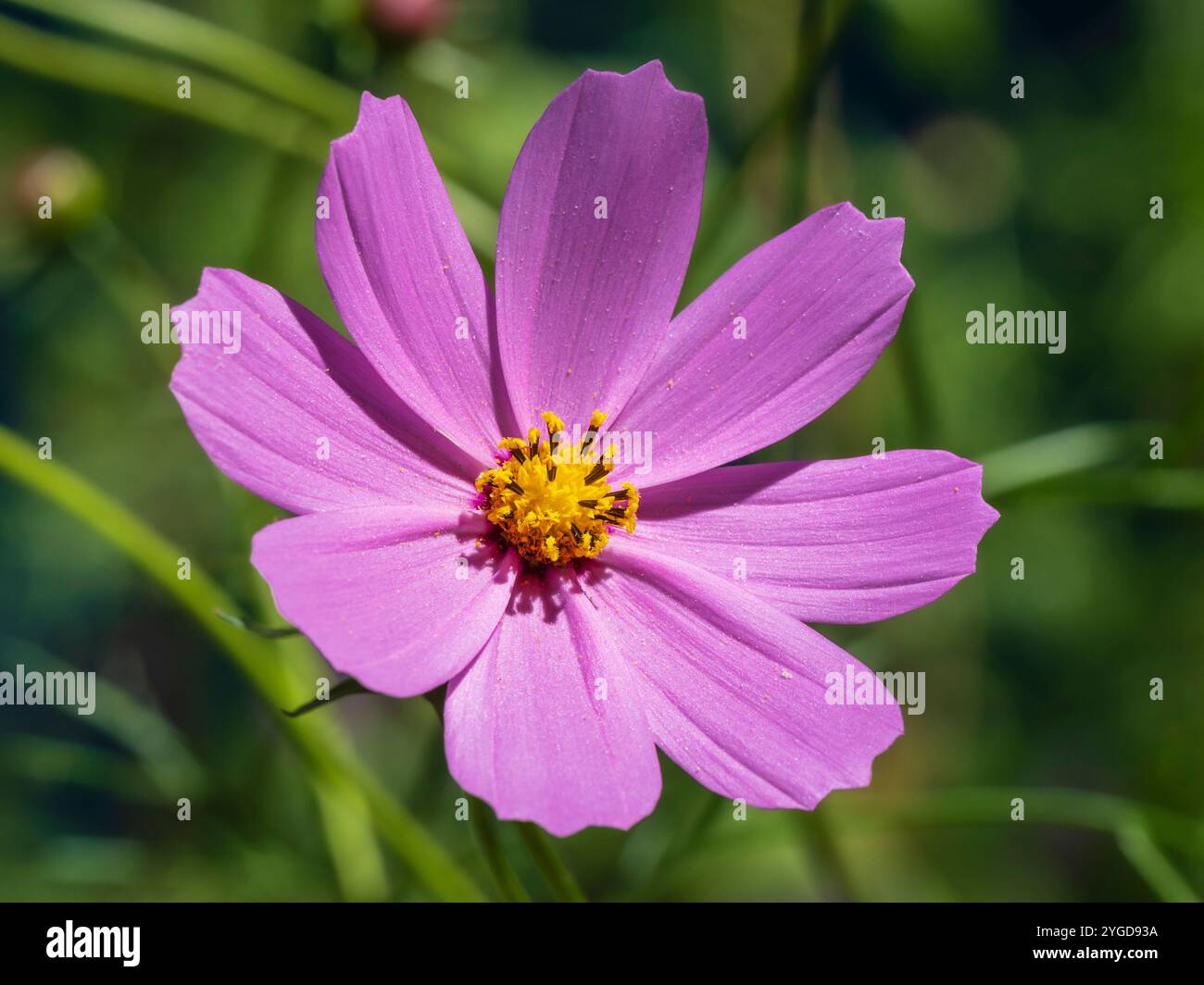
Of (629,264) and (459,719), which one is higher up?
(629,264)

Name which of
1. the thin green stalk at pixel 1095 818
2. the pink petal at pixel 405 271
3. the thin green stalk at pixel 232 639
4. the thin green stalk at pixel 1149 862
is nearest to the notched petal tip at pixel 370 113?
the pink petal at pixel 405 271

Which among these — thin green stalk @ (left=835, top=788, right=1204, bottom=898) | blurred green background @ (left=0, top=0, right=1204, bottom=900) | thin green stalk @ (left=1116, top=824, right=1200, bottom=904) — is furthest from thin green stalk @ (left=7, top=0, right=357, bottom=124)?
thin green stalk @ (left=1116, top=824, right=1200, bottom=904)

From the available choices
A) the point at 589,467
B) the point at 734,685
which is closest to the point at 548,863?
the point at 734,685

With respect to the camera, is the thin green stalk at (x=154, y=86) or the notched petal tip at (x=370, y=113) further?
the thin green stalk at (x=154, y=86)

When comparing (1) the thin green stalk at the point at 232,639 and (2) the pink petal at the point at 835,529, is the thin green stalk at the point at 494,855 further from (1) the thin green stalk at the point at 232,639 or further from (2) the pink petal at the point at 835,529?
(2) the pink petal at the point at 835,529

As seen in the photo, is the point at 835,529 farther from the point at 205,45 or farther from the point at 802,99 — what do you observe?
the point at 205,45

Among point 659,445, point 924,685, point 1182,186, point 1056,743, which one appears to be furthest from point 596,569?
point 1182,186
